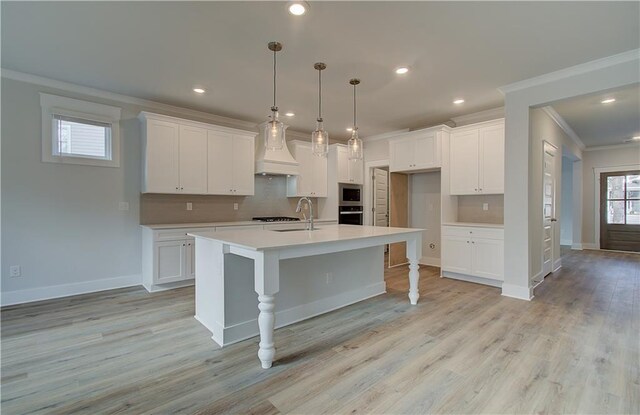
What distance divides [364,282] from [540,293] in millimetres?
2297

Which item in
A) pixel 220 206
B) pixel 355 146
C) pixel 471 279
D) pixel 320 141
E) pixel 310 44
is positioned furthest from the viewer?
pixel 220 206

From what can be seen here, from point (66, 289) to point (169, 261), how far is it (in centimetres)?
121

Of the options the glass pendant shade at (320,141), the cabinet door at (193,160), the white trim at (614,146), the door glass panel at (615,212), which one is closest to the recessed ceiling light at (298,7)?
the glass pendant shade at (320,141)

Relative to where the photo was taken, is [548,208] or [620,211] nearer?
[548,208]

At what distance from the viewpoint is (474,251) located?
436cm

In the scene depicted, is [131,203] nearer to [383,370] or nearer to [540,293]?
[383,370]

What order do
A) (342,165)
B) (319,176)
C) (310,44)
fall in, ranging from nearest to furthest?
(310,44), (319,176), (342,165)

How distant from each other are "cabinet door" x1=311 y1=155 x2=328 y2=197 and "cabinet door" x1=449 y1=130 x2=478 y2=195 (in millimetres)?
2342

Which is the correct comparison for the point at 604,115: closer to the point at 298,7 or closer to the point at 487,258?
the point at 487,258

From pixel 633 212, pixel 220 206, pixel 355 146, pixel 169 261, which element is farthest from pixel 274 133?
pixel 633 212

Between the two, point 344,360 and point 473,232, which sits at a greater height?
point 473,232

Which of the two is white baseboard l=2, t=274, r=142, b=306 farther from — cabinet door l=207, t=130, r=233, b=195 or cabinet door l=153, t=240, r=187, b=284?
cabinet door l=207, t=130, r=233, b=195

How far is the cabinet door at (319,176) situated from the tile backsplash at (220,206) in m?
0.39

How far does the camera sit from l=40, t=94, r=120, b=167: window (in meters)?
3.62
